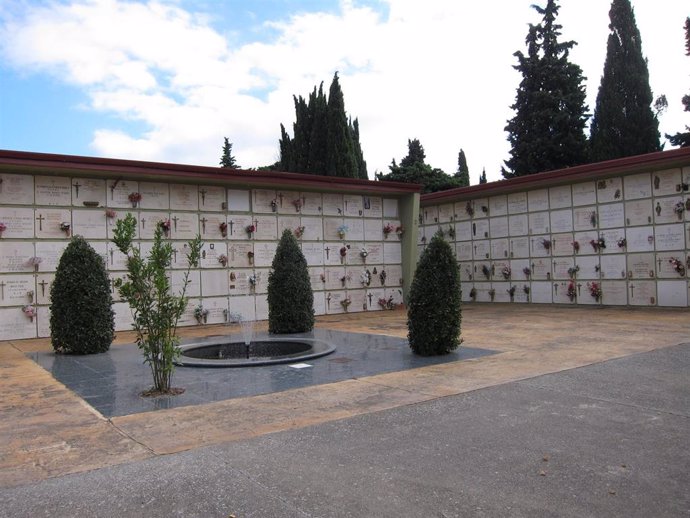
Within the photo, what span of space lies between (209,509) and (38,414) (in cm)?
266

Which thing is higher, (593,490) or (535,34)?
(535,34)

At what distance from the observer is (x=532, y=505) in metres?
2.71

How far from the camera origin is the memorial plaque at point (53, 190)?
1021 cm

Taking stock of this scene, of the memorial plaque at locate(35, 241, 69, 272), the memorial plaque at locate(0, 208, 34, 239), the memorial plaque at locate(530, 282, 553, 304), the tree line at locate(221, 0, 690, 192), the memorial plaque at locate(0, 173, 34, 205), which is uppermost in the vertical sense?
Result: the tree line at locate(221, 0, 690, 192)

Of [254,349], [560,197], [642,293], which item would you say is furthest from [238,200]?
[642,293]

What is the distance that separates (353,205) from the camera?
46.6 feet

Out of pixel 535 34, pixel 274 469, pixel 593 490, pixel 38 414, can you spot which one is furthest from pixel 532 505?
pixel 535 34

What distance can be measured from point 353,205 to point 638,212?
254 inches

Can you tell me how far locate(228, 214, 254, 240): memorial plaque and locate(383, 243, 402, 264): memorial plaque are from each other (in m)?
3.87

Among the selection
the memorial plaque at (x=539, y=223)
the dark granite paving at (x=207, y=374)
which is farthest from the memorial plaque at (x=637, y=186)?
the dark granite paving at (x=207, y=374)

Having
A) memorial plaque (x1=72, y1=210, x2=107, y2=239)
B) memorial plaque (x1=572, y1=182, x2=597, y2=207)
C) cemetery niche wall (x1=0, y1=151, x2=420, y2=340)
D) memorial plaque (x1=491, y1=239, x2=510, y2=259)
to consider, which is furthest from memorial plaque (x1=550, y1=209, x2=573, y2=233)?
memorial plaque (x1=72, y1=210, x2=107, y2=239)

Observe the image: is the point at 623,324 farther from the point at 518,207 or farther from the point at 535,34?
the point at 535,34

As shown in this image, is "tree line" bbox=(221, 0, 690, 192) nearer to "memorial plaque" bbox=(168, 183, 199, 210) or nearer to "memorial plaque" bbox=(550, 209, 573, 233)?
"memorial plaque" bbox=(550, 209, 573, 233)

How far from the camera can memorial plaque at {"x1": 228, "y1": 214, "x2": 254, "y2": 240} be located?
1221 centimetres
